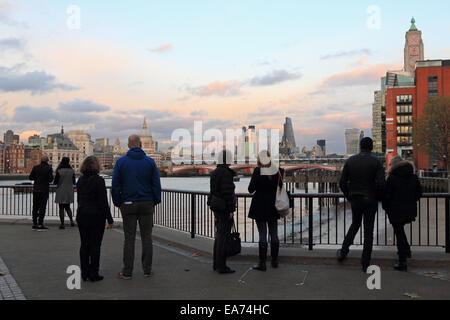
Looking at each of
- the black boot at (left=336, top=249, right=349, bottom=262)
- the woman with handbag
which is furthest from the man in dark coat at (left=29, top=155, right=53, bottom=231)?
the black boot at (left=336, top=249, right=349, bottom=262)

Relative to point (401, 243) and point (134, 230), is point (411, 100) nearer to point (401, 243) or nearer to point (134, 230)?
point (401, 243)

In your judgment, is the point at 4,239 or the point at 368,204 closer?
the point at 368,204

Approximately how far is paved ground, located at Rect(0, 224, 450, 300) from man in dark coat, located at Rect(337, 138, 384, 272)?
694mm

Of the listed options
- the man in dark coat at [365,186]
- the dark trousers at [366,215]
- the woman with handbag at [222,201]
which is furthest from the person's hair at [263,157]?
the dark trousers at [366,215]

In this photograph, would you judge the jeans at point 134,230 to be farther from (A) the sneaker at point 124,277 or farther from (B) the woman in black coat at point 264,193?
(B) the woman in black coat at point 264,193

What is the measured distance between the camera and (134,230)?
19.6 feet

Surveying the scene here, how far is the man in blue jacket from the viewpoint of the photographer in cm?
588

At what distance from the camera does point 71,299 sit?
488 cm

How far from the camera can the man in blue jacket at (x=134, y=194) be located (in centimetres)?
588

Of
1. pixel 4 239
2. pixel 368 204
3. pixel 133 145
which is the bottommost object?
pixel 4 239
